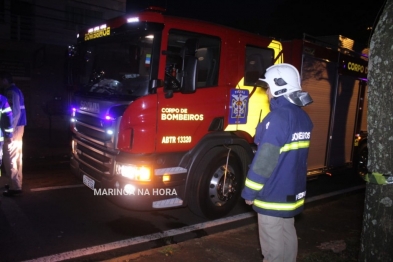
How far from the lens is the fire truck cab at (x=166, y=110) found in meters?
4.22

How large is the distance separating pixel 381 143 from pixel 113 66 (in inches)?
139

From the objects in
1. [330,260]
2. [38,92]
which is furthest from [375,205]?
[38,92]

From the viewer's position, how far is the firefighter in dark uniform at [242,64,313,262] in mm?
2707

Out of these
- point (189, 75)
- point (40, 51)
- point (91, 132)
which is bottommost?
point (91, 132)

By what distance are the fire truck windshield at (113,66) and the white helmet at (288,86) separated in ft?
6.01

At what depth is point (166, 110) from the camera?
14.3 ft

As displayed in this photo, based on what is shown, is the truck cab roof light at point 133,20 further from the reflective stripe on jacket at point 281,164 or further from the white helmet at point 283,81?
the reflective stripe on jacket at point 281,164

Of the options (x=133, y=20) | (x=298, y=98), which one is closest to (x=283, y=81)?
(x=298, y=98)

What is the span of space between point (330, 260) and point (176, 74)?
114 inches

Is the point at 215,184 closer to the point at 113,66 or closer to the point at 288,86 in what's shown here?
the point at 113,66

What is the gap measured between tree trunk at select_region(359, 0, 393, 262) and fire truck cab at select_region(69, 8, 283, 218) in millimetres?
2203

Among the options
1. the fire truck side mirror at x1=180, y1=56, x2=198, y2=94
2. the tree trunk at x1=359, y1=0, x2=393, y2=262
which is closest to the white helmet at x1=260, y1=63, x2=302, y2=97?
the tree trunk at x1=359, y1=0, x2=393, y2=262

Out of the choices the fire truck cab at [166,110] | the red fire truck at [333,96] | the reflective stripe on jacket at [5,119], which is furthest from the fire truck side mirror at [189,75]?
the reflective stripe on jacket at [5,119]

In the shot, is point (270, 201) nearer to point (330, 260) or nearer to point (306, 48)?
point (330, 260)
